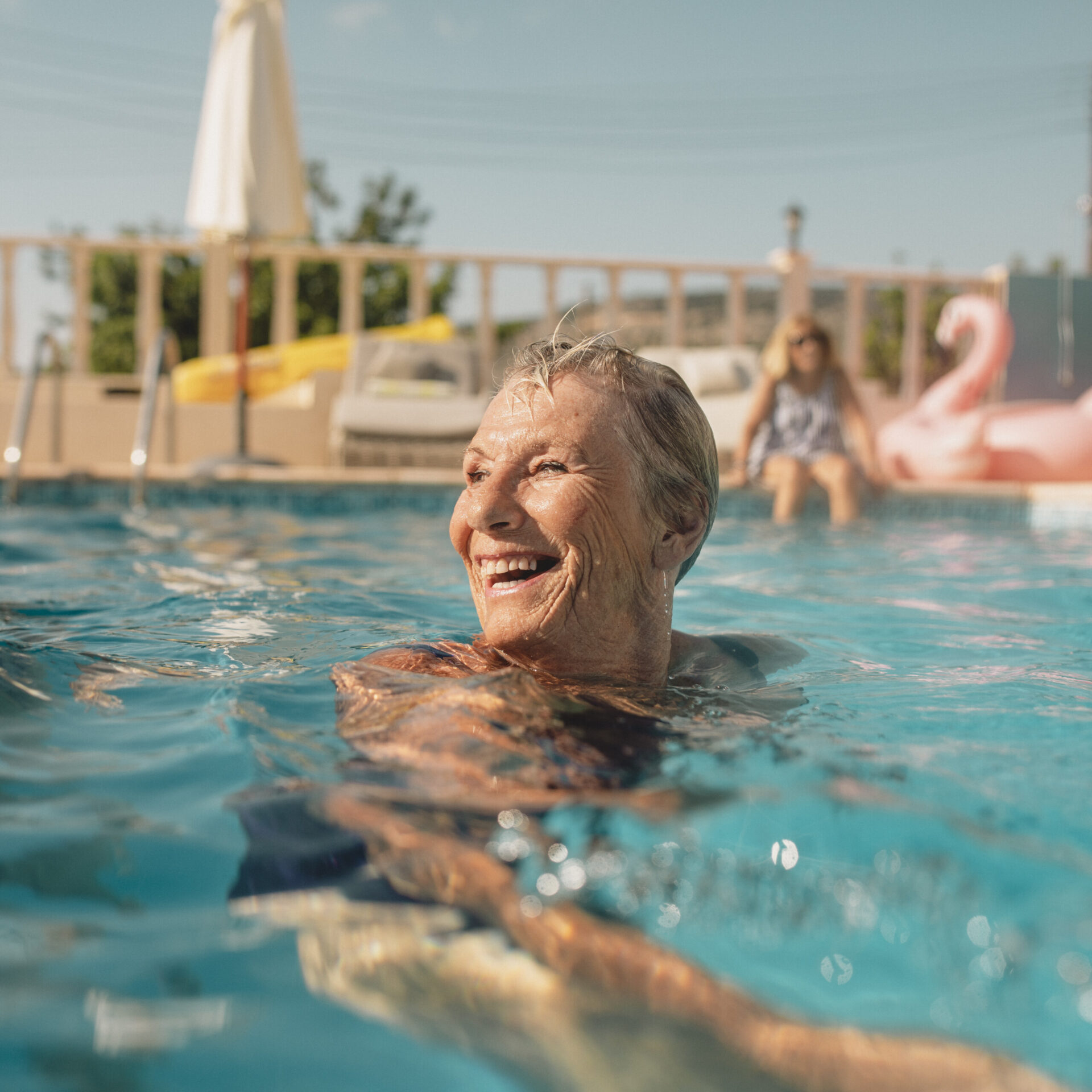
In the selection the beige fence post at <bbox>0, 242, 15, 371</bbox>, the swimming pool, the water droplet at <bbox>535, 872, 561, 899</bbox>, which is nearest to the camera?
the swimming pool

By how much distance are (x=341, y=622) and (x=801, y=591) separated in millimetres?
1972

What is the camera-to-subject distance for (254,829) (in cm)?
145

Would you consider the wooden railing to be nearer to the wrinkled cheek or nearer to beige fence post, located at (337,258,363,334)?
beige fence post, located at (337,258,363,334)

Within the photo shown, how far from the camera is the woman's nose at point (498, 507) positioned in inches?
72.6

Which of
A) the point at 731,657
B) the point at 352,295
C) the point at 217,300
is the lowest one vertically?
the point at 731,657

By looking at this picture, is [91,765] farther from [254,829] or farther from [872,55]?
[872,55]

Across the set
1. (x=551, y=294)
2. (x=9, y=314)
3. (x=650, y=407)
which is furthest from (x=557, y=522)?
(x=9, y=314)

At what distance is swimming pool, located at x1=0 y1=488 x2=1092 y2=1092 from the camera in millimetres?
1045

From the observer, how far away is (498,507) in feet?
6.07

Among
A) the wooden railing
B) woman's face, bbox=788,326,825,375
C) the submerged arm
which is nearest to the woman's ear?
the submerged arm

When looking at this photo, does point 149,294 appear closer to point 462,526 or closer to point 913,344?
point 913,344

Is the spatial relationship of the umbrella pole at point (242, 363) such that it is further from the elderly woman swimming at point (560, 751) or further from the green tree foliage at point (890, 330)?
the green tree foliage at point (890, 330)

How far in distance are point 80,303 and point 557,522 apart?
31.5ft

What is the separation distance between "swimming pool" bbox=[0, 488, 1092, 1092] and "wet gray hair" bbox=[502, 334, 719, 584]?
470mm
